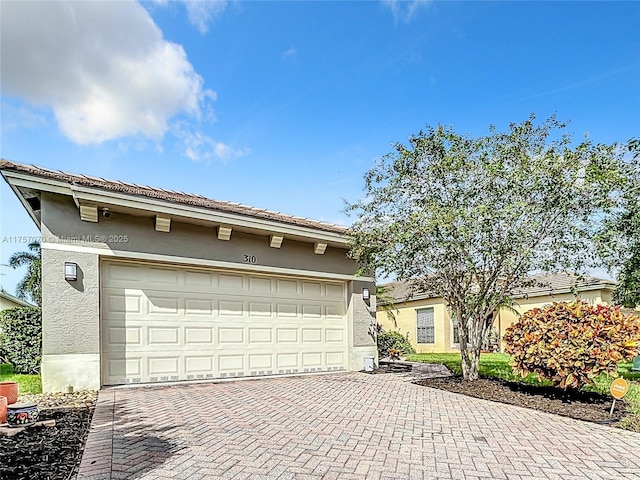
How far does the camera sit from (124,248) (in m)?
8.47

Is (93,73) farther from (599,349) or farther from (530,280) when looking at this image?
(599,349)

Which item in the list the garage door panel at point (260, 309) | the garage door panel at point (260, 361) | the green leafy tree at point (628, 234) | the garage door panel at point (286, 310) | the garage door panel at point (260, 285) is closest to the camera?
the green leafy tree at point (628, 234)

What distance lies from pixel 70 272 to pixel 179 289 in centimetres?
208

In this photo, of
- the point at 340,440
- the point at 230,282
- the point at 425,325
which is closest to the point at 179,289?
the point at 230,282

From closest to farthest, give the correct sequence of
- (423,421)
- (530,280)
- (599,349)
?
(423,421)
(599,349)
(530,280)

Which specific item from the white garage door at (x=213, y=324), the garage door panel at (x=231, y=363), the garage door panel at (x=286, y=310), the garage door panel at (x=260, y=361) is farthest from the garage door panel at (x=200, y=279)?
the garage door panel at (x=260, y=361)

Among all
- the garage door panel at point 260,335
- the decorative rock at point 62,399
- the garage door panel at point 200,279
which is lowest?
the decorative rock at point 62,399

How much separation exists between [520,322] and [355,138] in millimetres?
7079

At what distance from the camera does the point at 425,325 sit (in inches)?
838

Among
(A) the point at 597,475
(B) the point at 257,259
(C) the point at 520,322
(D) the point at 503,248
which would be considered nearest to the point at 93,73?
(B) the point at 257,259

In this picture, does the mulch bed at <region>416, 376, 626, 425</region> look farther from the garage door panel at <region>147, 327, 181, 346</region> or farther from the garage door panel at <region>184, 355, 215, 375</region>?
the garage door panel at <region>147, 327, 181, 346</region>

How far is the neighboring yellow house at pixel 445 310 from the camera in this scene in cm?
1831

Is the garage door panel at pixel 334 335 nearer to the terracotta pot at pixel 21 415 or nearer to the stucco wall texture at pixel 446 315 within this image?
the terracotta pot at pixel 21 415

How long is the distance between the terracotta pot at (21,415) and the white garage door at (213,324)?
284 centimetres
